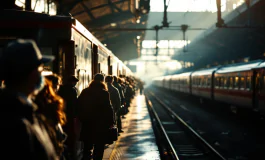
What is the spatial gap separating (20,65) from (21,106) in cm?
22

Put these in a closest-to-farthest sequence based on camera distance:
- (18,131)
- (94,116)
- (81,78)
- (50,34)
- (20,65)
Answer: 1. (18,131)
2. (20,65)
3. (94,116)
4. (50,34)
5. (81,78)

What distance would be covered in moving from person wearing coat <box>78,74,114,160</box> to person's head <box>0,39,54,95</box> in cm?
424

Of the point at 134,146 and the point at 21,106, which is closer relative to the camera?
the point at 21,106

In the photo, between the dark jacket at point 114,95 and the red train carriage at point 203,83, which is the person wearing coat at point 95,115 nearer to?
the dark jacket at point 114,95

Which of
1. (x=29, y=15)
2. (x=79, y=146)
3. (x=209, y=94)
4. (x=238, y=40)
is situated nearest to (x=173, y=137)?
(x=79, y=146)

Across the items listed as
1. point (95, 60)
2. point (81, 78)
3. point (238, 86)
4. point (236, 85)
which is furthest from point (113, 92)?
point (236, 85)

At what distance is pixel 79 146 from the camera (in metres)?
7.64

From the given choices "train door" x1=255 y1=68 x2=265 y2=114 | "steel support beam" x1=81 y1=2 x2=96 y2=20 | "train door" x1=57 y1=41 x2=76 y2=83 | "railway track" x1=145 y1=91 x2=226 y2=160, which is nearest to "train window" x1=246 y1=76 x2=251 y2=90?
"train door" x1=255 y1=68 x2=265 y2=114

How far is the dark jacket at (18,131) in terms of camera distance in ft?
5.94

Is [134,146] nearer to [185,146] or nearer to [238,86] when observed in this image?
[185,146]

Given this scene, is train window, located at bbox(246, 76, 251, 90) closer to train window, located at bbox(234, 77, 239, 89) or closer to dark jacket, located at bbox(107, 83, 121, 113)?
train window, located at bbox(234, 77, 239, 89)

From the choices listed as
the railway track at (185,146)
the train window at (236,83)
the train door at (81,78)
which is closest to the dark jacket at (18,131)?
the train door at (81,78)

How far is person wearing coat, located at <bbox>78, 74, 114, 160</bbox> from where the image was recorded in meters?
6.31

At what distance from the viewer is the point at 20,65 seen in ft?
6.51
